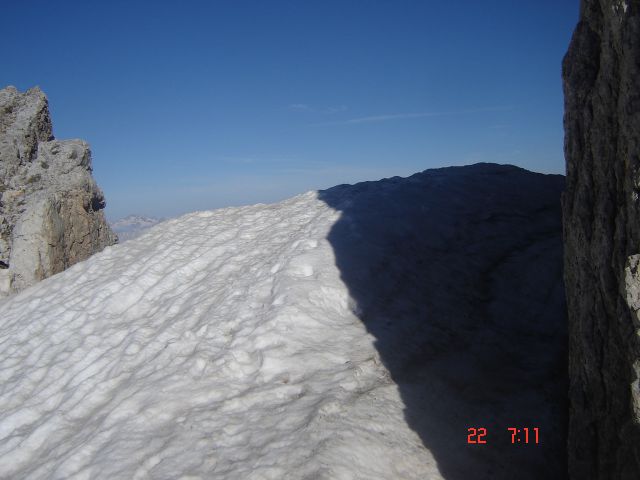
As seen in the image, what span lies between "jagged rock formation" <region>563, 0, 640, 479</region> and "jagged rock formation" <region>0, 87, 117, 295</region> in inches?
590

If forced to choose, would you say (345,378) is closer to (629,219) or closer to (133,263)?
(629,219)

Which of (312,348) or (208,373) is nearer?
(208,373)

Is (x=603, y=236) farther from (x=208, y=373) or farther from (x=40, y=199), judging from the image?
(x=40, y=199)

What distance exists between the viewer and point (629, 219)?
3.23 metres

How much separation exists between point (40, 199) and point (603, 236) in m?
16.3

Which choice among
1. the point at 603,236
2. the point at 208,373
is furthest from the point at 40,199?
the point at 603,236

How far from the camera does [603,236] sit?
3.64 m

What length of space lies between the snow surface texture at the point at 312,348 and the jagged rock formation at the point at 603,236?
1289 millimetres

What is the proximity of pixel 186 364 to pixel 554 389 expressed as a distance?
5.03 meters

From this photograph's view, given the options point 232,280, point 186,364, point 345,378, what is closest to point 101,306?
point 232,280

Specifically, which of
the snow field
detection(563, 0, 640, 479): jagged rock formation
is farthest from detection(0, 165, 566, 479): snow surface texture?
detection(563, 0, 640, 479): jagged rock formation

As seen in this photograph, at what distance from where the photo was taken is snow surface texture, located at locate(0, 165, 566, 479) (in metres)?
4.98
